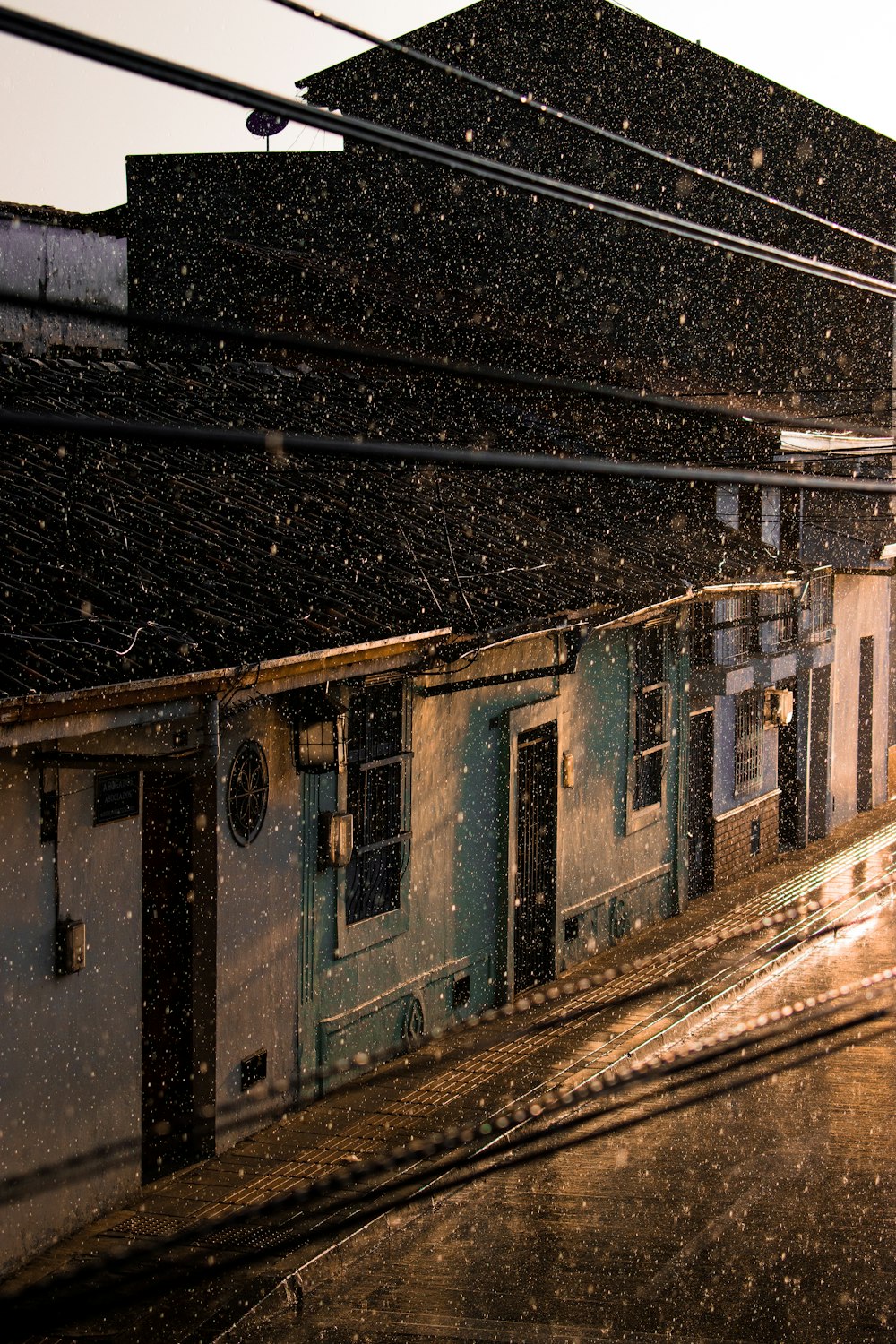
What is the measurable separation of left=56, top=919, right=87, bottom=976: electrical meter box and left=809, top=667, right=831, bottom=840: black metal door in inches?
723

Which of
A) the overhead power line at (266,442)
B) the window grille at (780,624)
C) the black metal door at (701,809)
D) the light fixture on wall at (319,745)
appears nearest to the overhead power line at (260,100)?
the overhead power line at (266,442)

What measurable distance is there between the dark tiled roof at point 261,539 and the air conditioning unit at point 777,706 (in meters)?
4.01

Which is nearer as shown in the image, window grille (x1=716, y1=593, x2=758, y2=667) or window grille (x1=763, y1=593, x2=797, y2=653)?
window grille (x1=716, y1=593, x2=758, y2=667)

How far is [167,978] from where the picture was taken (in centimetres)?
1027

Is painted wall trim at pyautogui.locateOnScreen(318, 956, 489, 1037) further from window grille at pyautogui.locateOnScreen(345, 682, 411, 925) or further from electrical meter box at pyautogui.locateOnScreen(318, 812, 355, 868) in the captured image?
electrical meter box at pyautogui.locateOnScreen(318, 812, 355, 868)

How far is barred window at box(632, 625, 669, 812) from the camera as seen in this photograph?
18.1 metres

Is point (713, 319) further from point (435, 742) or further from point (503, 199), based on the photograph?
point (435, 742)

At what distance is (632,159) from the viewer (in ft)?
90.0

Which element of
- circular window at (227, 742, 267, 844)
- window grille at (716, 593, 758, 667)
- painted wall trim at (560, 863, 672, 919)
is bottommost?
painted wall trim at (560, 863, 672, 919)

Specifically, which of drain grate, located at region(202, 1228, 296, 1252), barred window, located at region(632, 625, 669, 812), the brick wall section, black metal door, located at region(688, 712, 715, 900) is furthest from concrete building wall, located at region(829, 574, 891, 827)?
drain grate, located at region(202, 1228, 296, 1252)

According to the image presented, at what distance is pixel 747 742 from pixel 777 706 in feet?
2.09

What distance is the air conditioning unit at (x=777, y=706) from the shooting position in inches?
888

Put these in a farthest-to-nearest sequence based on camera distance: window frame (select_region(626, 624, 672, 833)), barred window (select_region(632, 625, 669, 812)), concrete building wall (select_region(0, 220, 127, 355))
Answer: barred window (select_region(632, 625, 669, 812))
window frame (select_region(626, 624, 672, 833))
concrete building wall (select_region(0, 220, 127, 355))

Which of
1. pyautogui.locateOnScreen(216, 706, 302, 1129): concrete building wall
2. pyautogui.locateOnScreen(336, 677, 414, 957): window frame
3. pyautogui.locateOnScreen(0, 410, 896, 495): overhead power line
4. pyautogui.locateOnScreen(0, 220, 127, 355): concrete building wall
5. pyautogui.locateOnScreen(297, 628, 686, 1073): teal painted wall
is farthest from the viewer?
pyautogui.locateOnScreen(0, 220, 127, 355): concrete building wall
